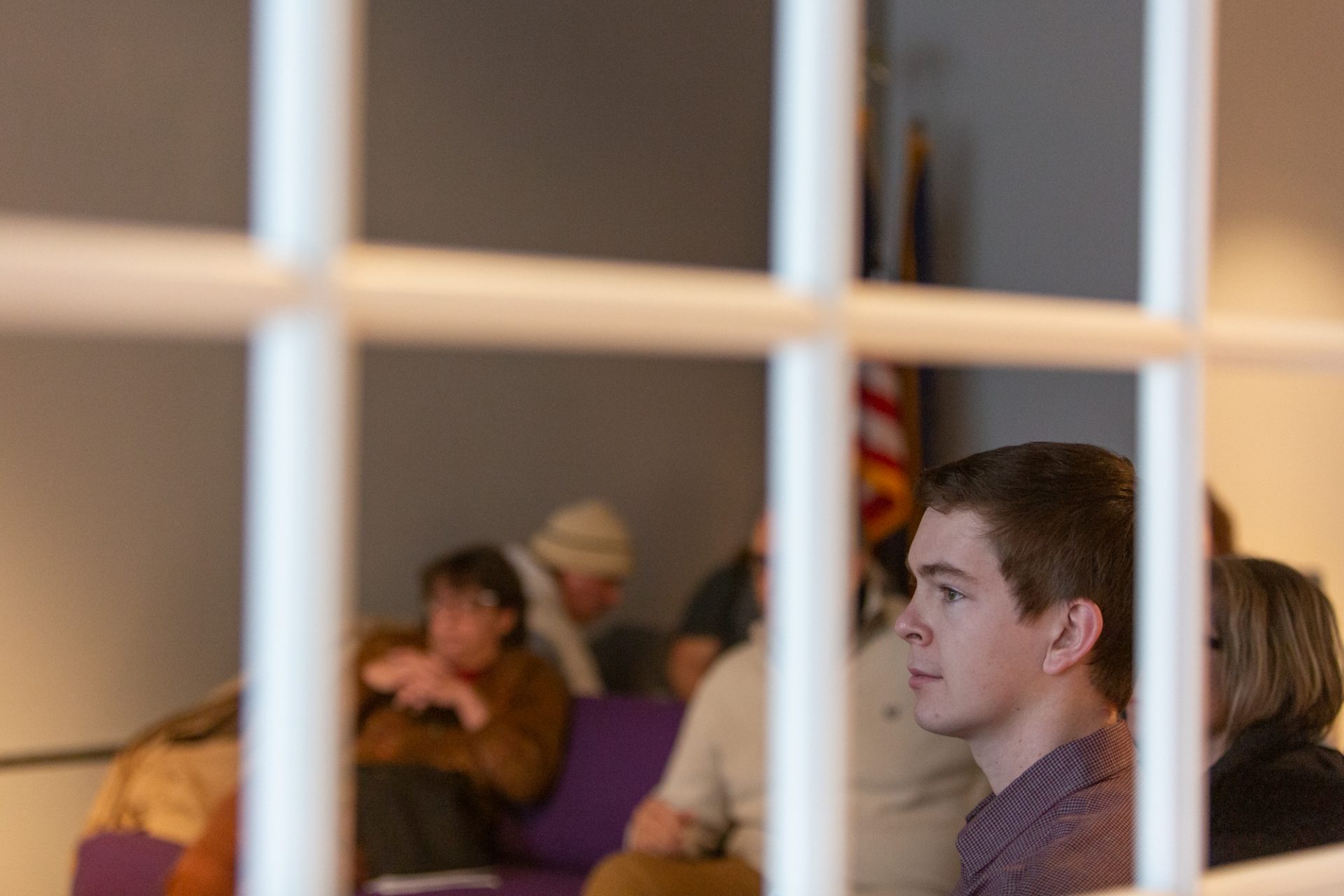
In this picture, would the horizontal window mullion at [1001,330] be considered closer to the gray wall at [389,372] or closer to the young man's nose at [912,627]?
the young man's nose at [912,627]

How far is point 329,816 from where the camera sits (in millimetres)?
418

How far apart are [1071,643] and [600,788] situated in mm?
2028

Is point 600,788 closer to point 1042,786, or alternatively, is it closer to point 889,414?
point 889,414

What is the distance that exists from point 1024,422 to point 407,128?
1.83 m

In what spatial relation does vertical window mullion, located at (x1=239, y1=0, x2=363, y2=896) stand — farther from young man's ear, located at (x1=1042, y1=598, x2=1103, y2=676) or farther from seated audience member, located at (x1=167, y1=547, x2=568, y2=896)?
seated audience member, located at (x1=167, y1=547, x2=568, y2=896)

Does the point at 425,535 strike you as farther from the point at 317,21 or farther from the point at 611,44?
the point at 317,21

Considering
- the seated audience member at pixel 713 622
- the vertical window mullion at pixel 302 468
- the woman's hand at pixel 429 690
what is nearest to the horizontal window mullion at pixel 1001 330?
the vertical window mullion at pixel 302 468

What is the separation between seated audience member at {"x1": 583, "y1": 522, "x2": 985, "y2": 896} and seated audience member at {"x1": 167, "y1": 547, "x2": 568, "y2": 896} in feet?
1.23

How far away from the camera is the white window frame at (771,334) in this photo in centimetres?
41

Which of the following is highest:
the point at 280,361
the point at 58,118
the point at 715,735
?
the point at 58,118

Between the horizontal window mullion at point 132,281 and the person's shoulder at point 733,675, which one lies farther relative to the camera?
the person's shoulder at point 733,675

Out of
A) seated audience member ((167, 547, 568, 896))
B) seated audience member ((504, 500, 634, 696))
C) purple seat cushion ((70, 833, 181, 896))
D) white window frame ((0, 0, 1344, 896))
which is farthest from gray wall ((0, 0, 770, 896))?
white window frame ((0, 0, 1344, 896))

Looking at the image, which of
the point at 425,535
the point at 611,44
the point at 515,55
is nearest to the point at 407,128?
the point at 515,55

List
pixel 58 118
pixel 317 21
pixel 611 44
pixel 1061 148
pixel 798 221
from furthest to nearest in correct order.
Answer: pixel 611 44 < pixel 1061 148 < pixel 58 118 < pixel 798 221 < pixel 317 21
